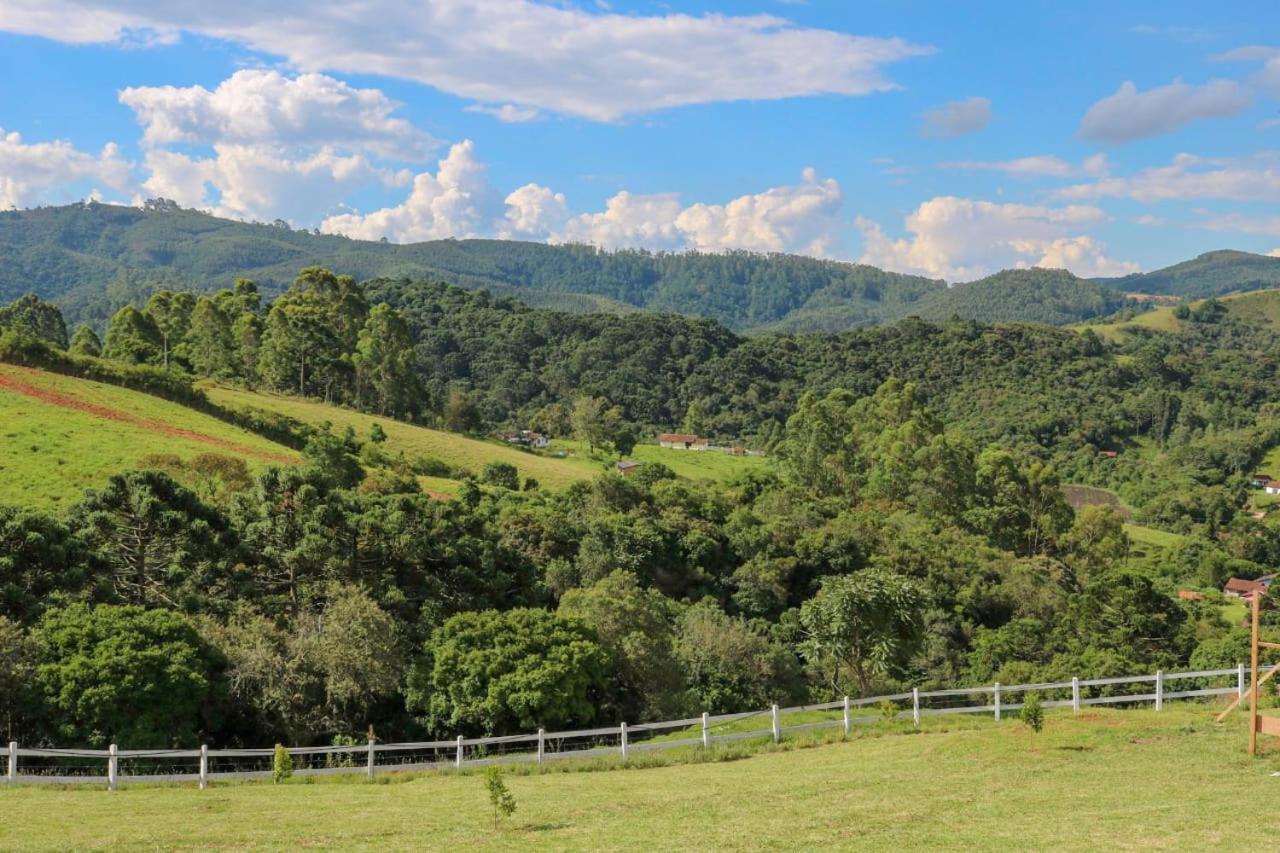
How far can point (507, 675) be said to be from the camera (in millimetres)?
24656

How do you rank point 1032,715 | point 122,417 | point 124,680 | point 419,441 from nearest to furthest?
point 1032,715, point 124,680, point 122,417, point 419,441

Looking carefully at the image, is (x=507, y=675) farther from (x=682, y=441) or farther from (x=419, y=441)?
(x=682, y=441)

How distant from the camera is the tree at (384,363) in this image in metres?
84.1

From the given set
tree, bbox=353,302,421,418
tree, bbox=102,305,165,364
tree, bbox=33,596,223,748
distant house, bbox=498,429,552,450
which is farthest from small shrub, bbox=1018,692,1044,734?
distant house, bbox=498,429,552,450

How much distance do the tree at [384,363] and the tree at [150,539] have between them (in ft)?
174

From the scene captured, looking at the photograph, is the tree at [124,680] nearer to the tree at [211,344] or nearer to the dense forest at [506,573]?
the dense forest at [506,573]

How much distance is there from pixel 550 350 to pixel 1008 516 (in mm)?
108088

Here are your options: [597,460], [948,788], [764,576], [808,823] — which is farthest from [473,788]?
[597,460]

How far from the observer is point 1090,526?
74.8m

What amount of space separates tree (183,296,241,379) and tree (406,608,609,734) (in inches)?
2448

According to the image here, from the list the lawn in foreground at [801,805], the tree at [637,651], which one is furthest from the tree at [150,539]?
the lawn in foreground at [801,805]

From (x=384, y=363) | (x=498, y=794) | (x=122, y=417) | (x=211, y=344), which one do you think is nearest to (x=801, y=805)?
(x=498, y=794)

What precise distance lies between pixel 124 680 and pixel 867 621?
1741 centimetres

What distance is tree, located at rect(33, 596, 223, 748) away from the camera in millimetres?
21516
